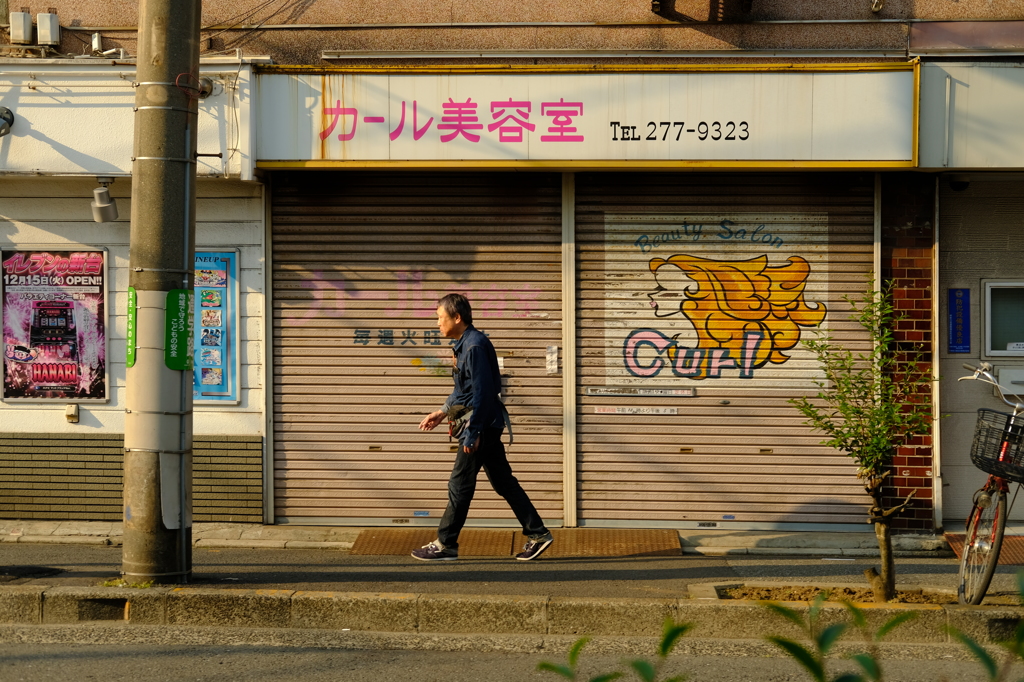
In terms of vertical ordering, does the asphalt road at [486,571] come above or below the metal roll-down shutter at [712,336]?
below

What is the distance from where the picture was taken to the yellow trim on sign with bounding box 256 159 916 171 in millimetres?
7590

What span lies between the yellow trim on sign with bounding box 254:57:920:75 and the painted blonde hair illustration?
1448mm

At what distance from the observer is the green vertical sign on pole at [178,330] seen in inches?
237

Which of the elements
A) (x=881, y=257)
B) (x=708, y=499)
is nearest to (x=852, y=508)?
(x=708, y=499)

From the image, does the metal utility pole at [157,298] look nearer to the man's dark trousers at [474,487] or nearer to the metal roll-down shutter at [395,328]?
the man's dark trousers at [474,487]

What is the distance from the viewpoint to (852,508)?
319 inches

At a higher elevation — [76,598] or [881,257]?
[881,257]

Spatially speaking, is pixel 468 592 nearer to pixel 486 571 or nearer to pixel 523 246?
pixel 486 571

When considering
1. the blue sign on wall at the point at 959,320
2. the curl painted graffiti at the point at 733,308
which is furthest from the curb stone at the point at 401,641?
the blue sign on wall at the point at 959,320

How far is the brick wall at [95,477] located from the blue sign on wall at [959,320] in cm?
564

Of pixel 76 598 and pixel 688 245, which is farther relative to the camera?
pixel 688 245

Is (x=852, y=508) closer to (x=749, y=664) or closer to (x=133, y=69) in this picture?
(x=749, y=664)

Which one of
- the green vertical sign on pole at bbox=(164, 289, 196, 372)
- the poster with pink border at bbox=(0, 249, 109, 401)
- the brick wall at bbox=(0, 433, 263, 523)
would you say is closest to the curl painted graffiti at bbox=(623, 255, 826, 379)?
the brick wall at bbox=(0, 433, 263, 523)

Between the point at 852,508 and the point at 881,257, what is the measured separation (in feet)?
6.53
